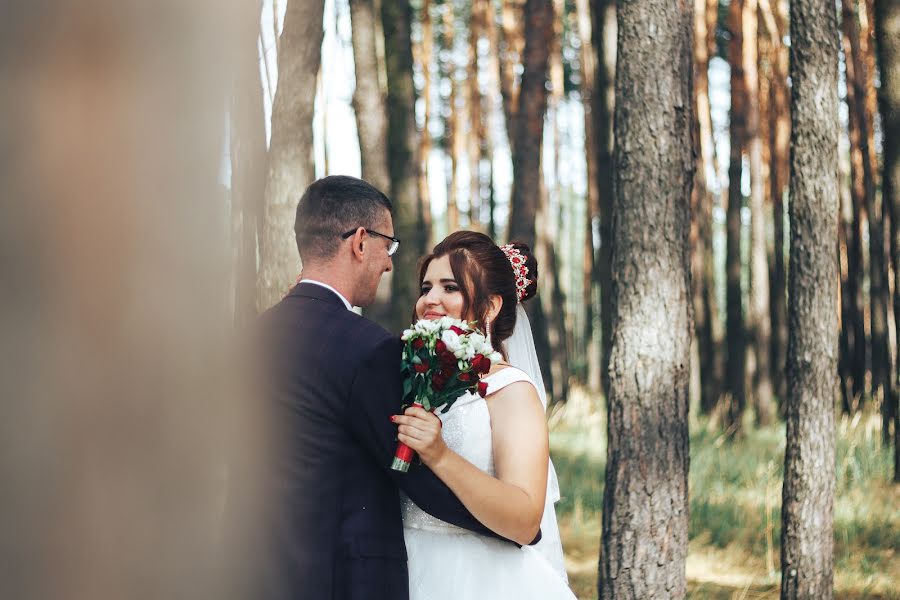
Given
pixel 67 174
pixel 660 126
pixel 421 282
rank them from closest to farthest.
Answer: pixel 67 174 → pixel 421 282 → pixel 660 126

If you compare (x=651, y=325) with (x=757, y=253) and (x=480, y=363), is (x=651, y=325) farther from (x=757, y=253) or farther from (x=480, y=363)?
(x=757, y=253)

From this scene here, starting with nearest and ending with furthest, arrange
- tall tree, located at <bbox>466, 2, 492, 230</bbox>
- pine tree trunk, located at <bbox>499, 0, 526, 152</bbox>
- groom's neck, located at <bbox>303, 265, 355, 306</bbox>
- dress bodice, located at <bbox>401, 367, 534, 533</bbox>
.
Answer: groom's neck, located at <bbox>303, 265, 355, 306</bbox> < dress bodice, located at <bbox>401, 367, 534, 533</bbox> < pine tree trunk, located at <bbox>499, 0, 526, 152</bbox> < tall tree, located at <bbox>466, 2, 492, 230</bbox>

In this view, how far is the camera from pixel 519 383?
10.2ft

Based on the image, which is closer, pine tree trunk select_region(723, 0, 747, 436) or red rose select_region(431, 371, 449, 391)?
red rose select_region(431, 371, 449, 391)

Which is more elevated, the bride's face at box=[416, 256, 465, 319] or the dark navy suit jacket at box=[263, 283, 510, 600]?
the bride's face at box=[416, 256, 465, 319]

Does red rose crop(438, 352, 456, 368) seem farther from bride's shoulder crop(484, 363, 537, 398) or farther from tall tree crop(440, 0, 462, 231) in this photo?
tall tree crop(440, 0, 462, 231)

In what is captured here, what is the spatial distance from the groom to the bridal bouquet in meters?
0.04

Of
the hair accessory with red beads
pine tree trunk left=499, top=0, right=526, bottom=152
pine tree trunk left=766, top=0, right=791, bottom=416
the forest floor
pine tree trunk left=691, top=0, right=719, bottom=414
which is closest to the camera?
the hair accessory with red beads

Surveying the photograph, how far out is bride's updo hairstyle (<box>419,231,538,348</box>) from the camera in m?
3.69

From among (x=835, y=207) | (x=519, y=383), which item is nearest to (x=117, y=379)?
(x=519, y=383)

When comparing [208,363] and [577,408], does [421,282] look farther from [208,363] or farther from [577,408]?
[577,408]

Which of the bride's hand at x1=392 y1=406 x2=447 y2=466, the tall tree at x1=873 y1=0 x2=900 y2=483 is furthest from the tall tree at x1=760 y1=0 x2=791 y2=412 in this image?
the bride's hand at x1=392 y1=406 x2=447 y2=466

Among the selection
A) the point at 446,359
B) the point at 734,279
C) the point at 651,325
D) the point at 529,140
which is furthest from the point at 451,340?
the point at 734,279

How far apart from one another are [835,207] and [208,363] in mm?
6620
